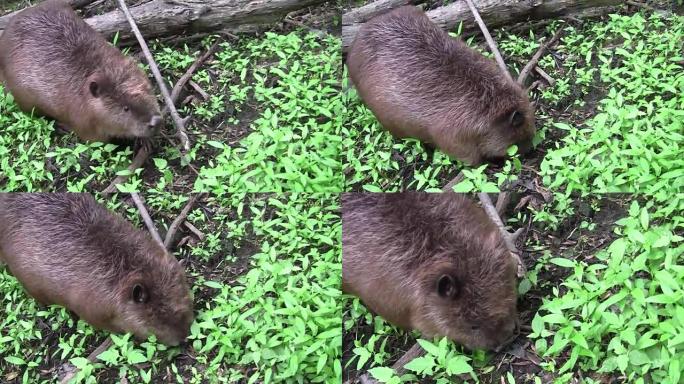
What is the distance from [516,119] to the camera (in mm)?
2660

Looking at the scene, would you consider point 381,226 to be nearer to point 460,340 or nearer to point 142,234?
point 460,340

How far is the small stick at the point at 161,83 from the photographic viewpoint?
2.84 meters

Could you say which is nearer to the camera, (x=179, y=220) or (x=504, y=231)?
(x=504, y=231)

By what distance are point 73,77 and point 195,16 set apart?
2.10 ft

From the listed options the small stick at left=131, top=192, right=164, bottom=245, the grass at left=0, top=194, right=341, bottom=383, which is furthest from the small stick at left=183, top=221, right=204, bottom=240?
the small stick at left=131, top=192, right=164, bottom=245

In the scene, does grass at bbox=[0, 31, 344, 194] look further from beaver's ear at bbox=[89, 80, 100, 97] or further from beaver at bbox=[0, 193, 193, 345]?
beaver's ear at bbox=[89, 80, 100, 97]

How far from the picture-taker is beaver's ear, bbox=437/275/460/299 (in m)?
2.52

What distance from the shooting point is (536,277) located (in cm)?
250

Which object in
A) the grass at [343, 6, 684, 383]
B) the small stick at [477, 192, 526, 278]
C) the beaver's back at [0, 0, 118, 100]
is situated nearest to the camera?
the grass at [343, 6, 684, 383]

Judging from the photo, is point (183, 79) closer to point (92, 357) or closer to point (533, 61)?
point (92, 357)

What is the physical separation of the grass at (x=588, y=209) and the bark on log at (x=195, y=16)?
0.56 metres

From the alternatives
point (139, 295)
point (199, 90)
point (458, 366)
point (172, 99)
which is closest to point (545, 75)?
point (458, 366)

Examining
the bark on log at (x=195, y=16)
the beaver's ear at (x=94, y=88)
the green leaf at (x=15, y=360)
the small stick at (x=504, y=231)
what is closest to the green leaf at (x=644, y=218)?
the small stick at (x=504, y=231)

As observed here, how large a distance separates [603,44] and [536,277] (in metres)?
1.13
